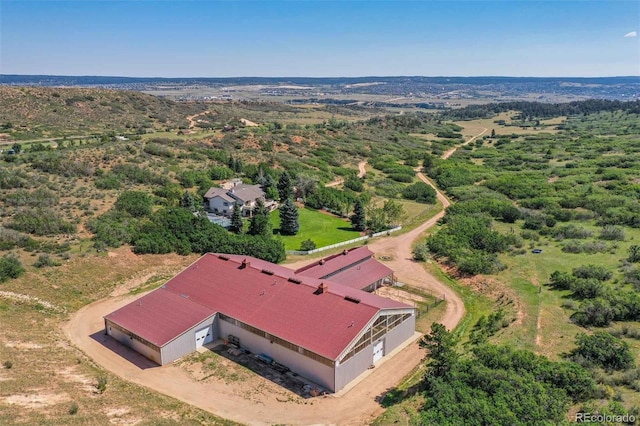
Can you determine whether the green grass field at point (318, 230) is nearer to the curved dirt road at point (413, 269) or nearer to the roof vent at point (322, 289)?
the curved dirt road at point (413, 269)

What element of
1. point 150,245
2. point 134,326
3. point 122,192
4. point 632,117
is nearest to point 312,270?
point 134,326

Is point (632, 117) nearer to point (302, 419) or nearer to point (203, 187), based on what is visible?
point (203, 187)

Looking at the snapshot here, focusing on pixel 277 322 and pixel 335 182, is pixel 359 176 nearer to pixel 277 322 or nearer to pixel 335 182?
pixel 335 182

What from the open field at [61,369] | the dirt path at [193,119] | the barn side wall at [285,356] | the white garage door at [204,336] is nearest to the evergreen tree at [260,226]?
the open field at [61,369]

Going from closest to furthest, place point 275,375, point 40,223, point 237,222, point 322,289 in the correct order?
point 275,375
point 322,289
point 40,223
point 237,222

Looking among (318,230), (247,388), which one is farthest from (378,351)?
(318,230)
